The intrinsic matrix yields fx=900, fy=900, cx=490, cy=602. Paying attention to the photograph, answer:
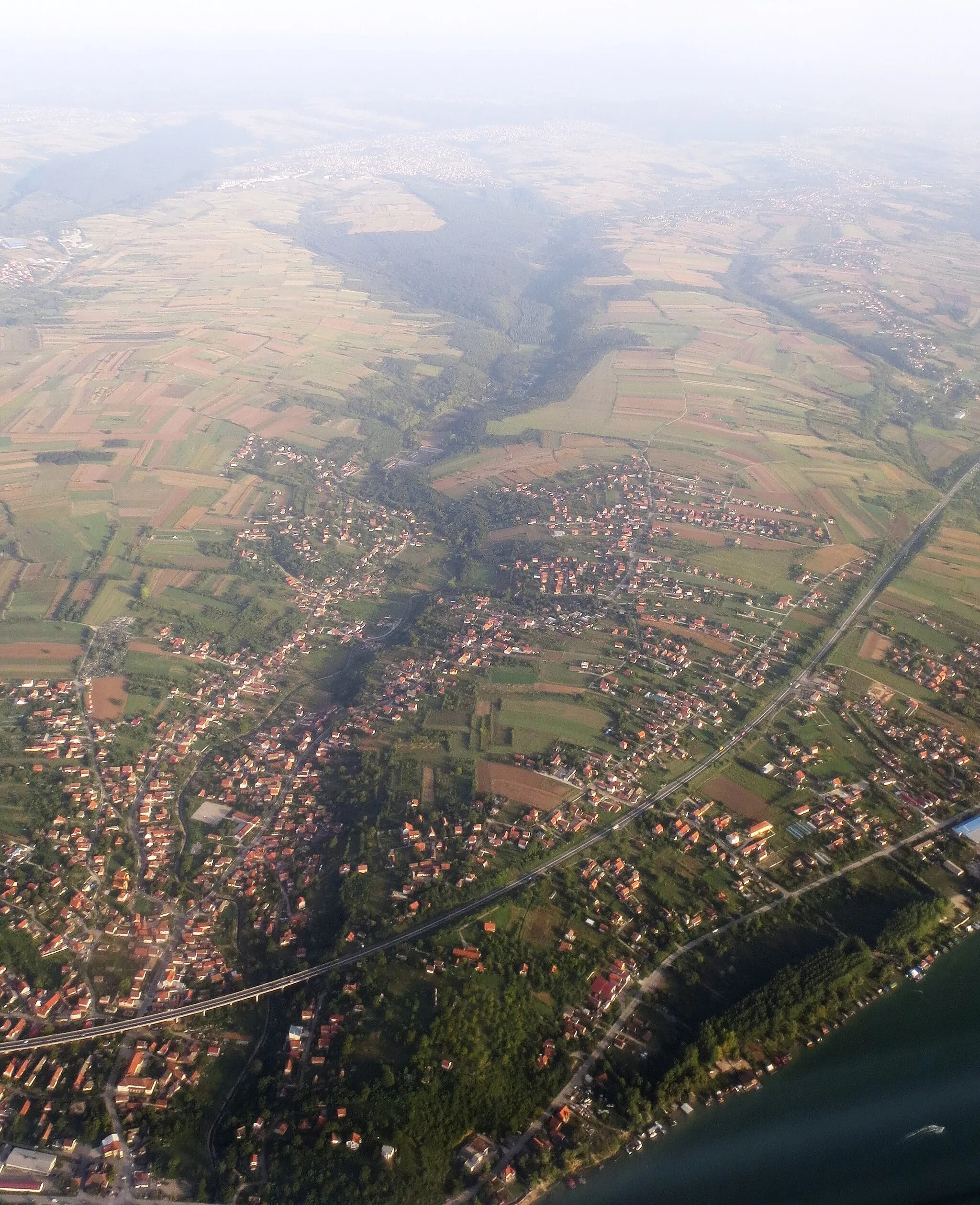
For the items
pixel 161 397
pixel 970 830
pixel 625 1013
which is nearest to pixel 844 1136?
pixel 625 1013

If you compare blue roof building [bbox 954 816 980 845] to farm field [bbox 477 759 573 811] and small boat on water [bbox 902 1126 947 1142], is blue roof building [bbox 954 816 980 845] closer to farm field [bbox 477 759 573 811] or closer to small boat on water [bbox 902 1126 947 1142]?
small boat on water [bbox 902 1126 947 1142]

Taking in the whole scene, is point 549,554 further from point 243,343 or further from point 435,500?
point 243,343

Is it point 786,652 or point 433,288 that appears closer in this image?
point 786,652

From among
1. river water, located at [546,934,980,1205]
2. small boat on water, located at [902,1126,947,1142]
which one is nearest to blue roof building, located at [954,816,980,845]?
river water, located at [546,934,980,1205]

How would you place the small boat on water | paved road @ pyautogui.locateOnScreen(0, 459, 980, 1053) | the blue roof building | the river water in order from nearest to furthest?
the river water → the small boat on water → paved road @ pyautogui.locateOnScreen(0, 459, 980, 1053) → the blue roof building

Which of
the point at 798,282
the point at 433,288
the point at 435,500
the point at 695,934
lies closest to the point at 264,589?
the point at 435,500

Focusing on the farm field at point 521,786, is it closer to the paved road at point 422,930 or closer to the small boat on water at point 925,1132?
the paved road at point 422,930
